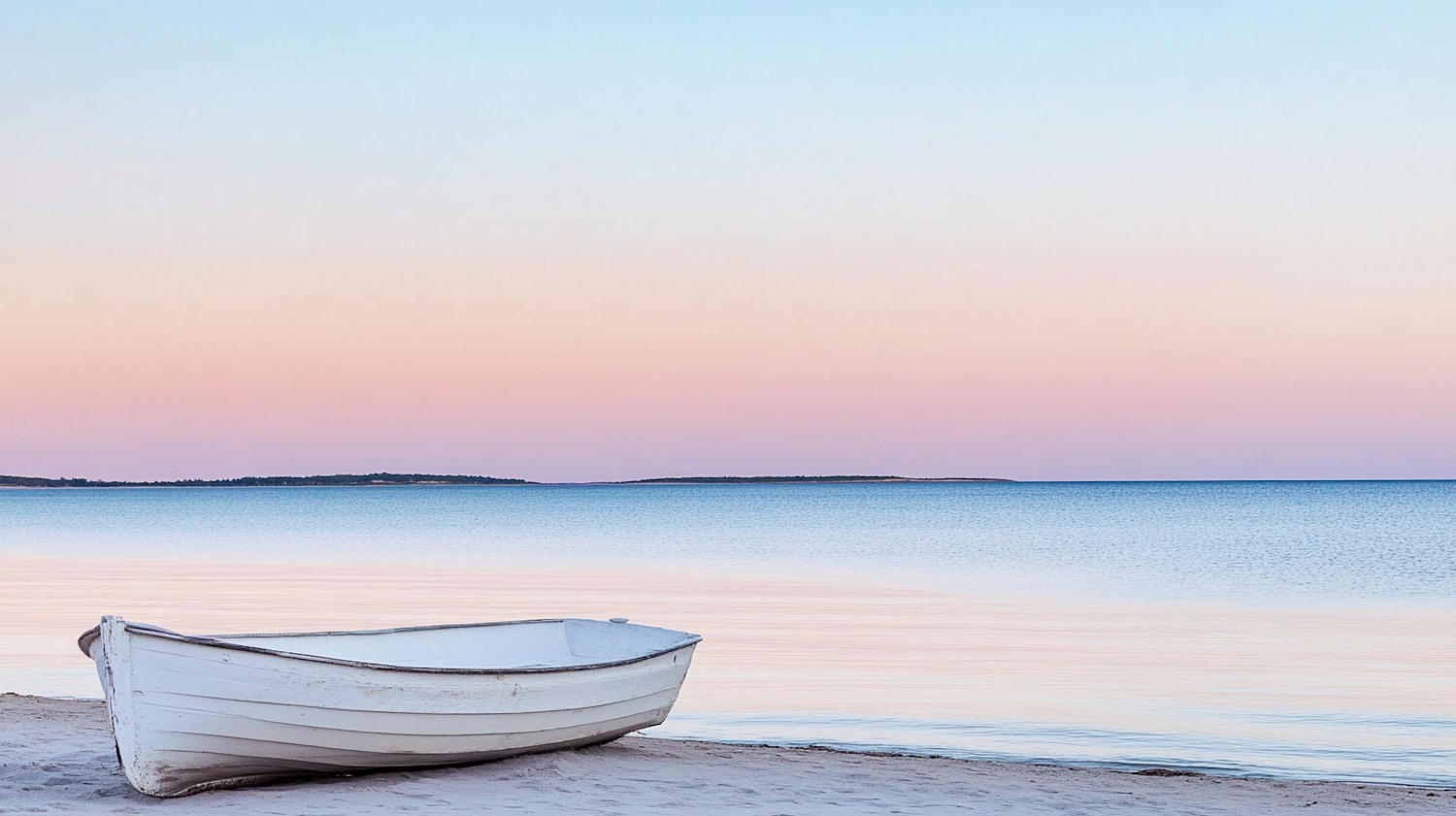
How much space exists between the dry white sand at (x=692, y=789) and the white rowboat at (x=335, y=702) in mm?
178

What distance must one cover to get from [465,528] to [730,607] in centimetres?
3941

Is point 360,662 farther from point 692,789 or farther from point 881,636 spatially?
point 881,636

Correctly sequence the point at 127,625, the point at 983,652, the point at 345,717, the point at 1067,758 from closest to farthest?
1. the point at 127,625
2. the point at 345,717
3. the point at 1067,758
4. the point at 983,652

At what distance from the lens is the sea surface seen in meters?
12.0

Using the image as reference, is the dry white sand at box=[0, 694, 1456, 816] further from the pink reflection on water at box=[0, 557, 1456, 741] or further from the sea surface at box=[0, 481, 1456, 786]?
the pink reflection on water at box=[0, 557, 1456, 741]

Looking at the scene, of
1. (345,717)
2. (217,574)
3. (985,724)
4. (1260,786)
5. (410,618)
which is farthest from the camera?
(217,574)

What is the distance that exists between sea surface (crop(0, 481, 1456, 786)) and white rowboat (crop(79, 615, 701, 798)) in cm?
222

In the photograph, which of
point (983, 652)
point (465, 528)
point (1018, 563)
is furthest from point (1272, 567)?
point (465, 528)

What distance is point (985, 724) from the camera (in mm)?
12195

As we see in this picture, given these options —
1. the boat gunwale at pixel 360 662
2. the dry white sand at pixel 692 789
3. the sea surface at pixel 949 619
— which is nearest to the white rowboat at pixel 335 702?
the boat gunwale at pixel 360 662

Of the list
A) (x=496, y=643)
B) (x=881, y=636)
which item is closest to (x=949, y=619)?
(x=881, y=636)

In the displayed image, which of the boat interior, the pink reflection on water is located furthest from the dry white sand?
the pink reflection on water

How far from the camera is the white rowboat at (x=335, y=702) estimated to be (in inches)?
297

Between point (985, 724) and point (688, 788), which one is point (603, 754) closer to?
point (688, 788)
